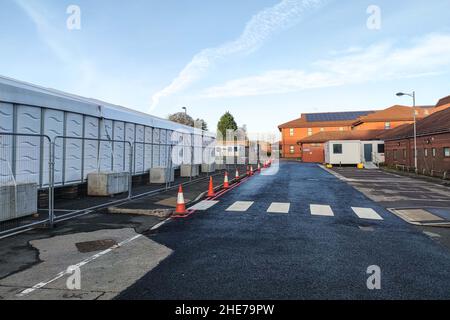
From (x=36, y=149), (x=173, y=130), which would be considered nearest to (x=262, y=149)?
(x=173, y=130)

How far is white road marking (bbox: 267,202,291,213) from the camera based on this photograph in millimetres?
10500

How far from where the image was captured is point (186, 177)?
2369cm

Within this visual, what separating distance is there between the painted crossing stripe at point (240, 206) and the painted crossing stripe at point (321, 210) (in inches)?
90.2

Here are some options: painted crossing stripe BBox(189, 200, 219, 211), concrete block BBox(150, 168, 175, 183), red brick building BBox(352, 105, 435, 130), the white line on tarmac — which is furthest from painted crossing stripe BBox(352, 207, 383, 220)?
red brick building BBox(352, 105, 435, 130)

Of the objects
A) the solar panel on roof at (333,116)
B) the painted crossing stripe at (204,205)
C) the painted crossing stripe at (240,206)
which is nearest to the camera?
the painted crossing stripe at (240,206)

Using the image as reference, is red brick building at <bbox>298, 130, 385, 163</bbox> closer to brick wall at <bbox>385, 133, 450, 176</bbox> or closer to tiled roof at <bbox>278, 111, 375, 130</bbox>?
brick wall at <bbox>385, 133, 450, 176</bbox>

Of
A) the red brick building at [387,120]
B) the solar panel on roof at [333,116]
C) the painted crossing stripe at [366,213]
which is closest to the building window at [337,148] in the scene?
the red brick building at [387,120]

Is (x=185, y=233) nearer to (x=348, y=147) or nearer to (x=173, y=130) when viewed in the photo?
(x=173, y=130)

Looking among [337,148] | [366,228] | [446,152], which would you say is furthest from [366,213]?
[337,148]

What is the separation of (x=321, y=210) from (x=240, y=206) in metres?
2.87

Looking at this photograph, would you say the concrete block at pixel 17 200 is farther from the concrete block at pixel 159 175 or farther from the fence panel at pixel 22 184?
the concrete block at pixel 159 175

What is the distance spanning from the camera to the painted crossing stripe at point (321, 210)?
10.1 meters

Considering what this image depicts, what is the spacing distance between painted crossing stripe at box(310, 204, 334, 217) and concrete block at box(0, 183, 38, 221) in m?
8.56
